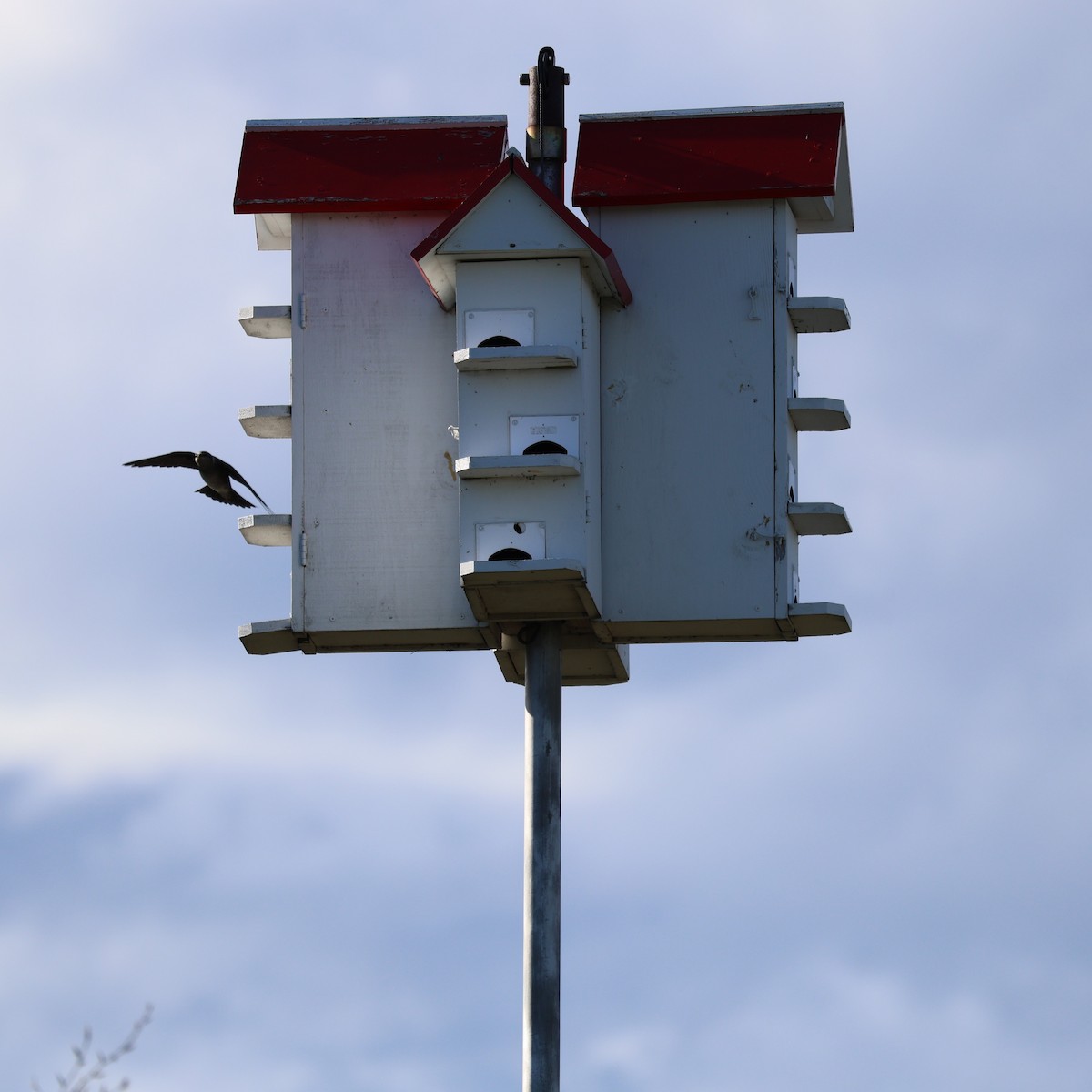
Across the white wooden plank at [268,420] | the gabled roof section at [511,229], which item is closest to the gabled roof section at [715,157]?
the gabled roof section at [511,229]

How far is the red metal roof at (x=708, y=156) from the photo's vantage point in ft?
53.6

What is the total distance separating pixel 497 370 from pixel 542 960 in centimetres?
232

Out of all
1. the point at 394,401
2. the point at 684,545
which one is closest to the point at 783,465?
the point at 684,545

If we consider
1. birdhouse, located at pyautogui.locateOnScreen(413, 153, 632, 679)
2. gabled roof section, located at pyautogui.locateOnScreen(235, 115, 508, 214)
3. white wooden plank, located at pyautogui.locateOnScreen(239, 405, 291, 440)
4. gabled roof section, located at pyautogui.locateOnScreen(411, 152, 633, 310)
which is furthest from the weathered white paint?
white wooden plank, located at pyautogui.locateOnScreen(239, 405, 291, 440)

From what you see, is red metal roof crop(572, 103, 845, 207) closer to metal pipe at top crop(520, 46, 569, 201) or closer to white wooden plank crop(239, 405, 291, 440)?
metal pipe at top crop(520, 46, 569, 201)

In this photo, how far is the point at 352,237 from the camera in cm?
1655

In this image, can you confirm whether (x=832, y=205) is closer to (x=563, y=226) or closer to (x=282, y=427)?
(x=563, y=226)

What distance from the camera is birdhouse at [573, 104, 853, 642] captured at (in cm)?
1611

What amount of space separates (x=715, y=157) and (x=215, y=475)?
2486 mm

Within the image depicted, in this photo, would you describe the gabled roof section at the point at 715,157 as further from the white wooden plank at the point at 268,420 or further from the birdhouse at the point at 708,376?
the white wooden plank at the point at 268,420

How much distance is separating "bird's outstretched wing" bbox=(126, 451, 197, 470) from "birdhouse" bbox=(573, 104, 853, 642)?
191cm

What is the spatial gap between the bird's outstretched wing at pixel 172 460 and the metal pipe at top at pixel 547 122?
191cm

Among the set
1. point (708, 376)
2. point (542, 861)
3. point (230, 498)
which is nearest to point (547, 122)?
point (708, 376)

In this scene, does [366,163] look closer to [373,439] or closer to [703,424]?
[373,439]
